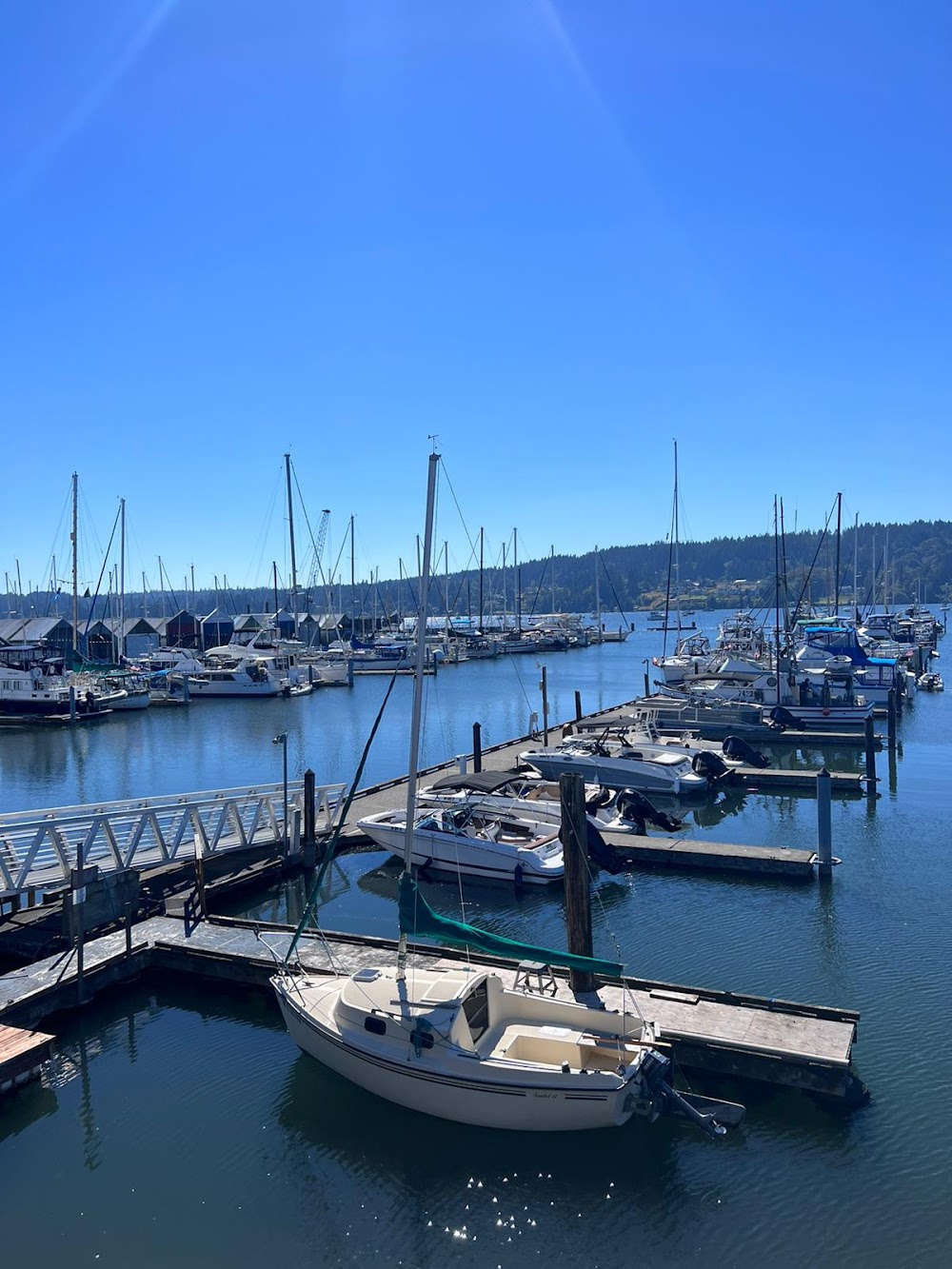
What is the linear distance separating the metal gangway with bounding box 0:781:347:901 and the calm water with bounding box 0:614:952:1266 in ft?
9.48

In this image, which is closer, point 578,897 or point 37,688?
point 578,897

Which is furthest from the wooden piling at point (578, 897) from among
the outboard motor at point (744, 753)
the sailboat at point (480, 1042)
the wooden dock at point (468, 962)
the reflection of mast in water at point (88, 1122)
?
the outboard motor at point (744, 753)

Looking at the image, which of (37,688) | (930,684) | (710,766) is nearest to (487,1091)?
(710,766)

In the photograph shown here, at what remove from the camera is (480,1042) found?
517 inches

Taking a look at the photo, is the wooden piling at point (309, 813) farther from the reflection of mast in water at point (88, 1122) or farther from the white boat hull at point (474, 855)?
the reflection of mast in water at point (88, 1122)

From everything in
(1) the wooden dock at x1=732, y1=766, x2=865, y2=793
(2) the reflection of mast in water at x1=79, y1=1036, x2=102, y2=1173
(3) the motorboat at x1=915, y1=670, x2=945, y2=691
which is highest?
(3) the motorboat at x1=915, y1=670, x2=945, y2=691

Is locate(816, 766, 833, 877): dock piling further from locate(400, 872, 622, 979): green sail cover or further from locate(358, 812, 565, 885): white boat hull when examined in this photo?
locate(400, 872, 622, 979): green sail cover

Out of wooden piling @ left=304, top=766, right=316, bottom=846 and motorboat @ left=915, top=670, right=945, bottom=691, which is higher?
wooden piling @ left=304, top=766, right=316, bottom=846

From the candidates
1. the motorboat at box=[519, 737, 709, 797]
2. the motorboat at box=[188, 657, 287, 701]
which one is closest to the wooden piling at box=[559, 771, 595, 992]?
the motorboat at box=[519, 737, 709, 797]

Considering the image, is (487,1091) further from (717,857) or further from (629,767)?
(629,767)

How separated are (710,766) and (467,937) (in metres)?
23.3

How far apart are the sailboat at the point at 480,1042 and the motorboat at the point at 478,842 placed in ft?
30.8

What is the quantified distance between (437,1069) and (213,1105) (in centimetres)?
405

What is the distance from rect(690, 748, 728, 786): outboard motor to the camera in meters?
35.7
